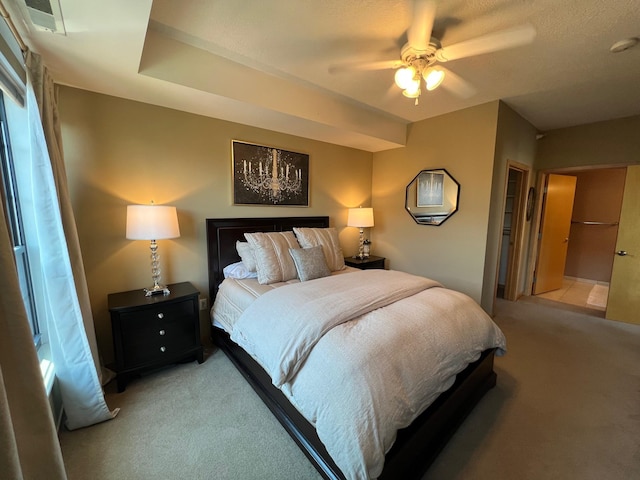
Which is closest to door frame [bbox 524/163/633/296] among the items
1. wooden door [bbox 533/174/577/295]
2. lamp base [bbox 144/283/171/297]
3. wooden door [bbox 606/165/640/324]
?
wooden door [bbox 533/174/577/295]

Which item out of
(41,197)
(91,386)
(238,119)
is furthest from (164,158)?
(91,386)

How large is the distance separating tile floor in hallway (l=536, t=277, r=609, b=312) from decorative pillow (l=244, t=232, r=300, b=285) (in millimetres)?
4554

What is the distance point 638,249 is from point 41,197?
235 inches

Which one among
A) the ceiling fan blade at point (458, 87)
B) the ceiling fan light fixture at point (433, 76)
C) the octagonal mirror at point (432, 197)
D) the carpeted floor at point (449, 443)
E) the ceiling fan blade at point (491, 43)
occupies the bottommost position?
the carpeted floor at point (449, 443)

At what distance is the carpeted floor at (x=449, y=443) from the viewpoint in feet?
4.92

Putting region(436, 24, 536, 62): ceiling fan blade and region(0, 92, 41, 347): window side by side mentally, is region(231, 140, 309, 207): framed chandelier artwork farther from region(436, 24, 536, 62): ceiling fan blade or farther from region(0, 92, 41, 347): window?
region(436, 24, 536, 62): ceiling fan blade

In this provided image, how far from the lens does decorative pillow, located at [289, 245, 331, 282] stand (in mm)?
2550

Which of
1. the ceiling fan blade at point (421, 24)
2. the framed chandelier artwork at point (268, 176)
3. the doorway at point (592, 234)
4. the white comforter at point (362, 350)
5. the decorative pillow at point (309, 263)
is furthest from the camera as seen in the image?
the doorway at point (592, 234)

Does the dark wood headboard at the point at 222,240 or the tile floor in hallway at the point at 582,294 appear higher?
the dark wood headboard at the point at 222,240

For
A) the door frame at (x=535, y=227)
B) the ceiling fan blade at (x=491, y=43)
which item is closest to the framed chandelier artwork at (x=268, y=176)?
the ceiling fan blade at (x=491, y=43)

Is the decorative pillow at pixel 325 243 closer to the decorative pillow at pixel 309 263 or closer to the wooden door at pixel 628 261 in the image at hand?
the decorative pillow at pixel 309 263

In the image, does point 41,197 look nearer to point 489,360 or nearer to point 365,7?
point 365,7

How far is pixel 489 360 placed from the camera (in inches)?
82.4

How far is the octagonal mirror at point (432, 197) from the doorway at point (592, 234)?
2620mm
